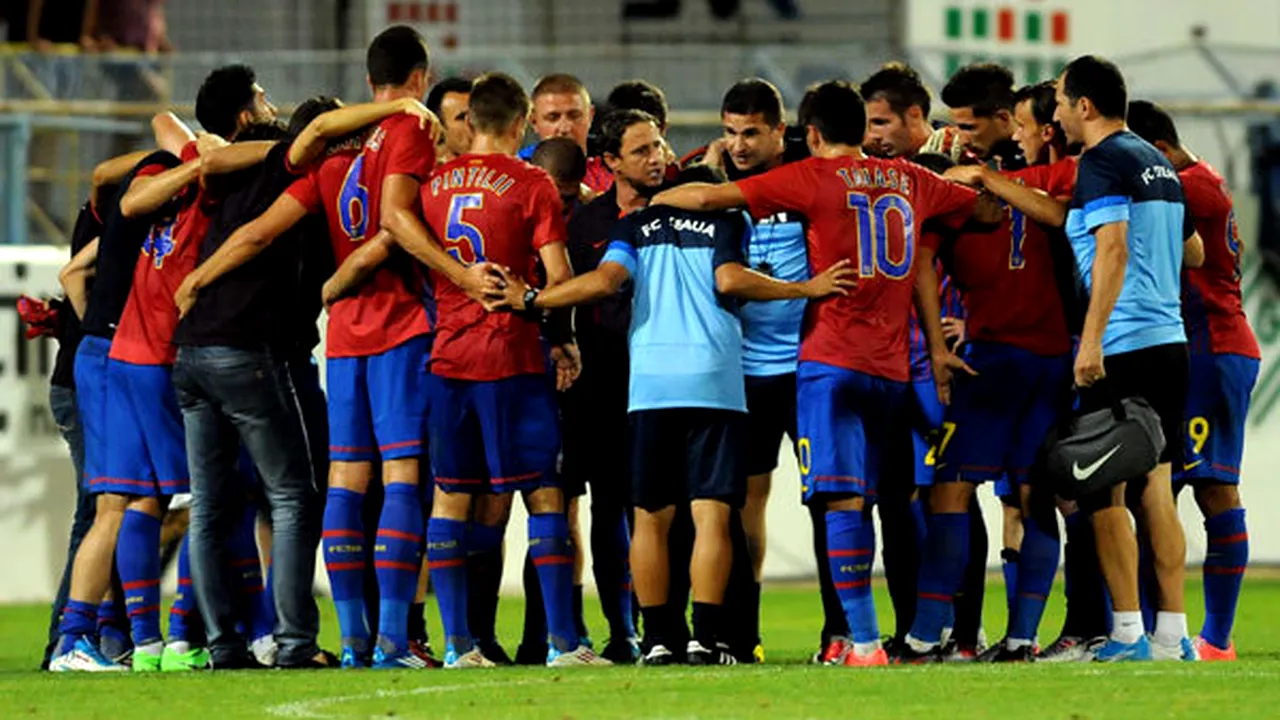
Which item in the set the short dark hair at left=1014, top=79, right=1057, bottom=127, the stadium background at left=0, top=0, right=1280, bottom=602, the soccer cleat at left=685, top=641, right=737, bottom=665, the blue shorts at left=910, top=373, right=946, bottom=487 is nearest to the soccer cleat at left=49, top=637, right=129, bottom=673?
the soccer cleat at left=685, top=641, right=737, bottom=665

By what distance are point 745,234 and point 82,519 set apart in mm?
2958

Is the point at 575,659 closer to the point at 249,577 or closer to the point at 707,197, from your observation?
the point at 249,577

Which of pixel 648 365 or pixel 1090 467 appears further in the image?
pixel 648 365

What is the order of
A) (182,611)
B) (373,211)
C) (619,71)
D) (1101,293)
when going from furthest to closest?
(619,71) → (182,611) → (373,211) → (1101,293)

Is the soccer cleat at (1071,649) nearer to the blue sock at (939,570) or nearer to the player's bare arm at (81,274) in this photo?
the blue sock at (939,570)

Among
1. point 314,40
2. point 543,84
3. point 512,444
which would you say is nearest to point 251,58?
point 314,40

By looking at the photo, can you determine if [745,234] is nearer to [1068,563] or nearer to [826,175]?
[826,175]

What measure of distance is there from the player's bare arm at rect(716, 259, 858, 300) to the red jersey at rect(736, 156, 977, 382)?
50 millimetres

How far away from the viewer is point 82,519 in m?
11.1

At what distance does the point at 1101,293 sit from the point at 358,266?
253cm

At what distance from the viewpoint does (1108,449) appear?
966 cm

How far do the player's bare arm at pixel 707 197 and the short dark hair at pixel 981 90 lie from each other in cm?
117

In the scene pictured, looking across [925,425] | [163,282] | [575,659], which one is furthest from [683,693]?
[163,282]

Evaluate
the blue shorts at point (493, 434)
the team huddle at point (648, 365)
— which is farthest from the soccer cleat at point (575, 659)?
the blue shorts at point (493, 434)
